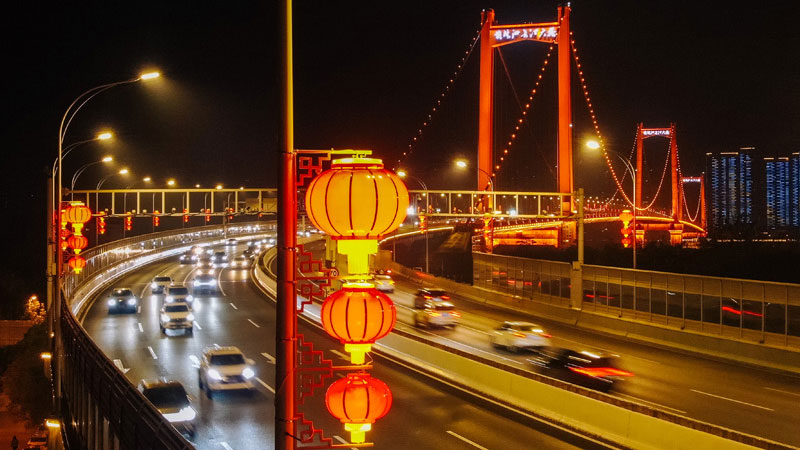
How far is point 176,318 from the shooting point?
40.5m

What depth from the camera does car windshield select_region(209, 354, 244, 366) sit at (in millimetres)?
26688

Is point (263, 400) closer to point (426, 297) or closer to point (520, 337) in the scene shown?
point (520, 337)

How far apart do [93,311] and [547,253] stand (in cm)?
4533

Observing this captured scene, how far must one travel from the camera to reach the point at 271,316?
48.2m

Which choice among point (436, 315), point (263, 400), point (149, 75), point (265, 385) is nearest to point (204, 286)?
point (436, 315)

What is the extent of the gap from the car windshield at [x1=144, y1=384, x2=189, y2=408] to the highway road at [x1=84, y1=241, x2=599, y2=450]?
103 centimetres

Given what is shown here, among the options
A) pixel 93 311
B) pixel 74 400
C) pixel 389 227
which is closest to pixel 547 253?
pixel 93 311

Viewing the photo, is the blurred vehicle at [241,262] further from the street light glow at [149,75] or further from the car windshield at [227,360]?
the street light glow at [149,75]

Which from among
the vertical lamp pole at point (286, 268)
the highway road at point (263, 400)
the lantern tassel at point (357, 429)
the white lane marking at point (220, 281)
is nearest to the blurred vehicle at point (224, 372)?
the highway road at point (263, 400)

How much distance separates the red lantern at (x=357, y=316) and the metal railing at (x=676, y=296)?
27.9 meters

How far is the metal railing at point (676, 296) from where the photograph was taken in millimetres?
32000

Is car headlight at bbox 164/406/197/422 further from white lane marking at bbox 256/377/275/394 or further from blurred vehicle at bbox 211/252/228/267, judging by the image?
blurred vehicle at bbox 211/252/228/267

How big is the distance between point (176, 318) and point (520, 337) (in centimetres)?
1718

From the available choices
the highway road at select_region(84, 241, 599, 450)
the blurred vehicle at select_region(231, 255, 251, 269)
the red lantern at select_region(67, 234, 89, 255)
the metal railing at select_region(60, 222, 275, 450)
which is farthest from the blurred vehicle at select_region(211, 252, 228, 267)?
the metal railing at select_region(60, 222, 275, 450)
